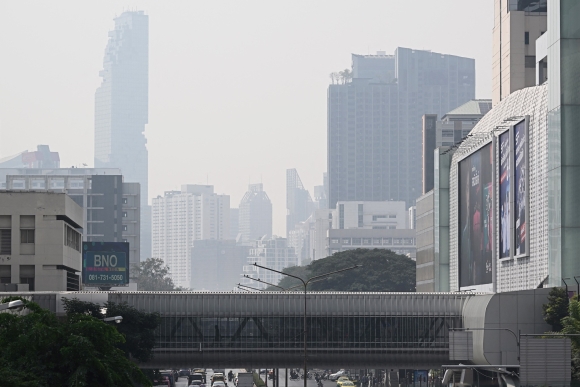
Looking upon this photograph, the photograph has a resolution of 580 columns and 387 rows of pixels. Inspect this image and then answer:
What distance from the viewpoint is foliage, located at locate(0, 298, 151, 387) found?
45469 millimetres

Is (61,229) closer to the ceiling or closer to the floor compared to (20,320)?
closer to the ceiling

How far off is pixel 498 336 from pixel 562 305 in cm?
516

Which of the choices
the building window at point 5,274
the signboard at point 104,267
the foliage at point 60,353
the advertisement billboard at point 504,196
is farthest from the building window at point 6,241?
the foliage at point 60,353

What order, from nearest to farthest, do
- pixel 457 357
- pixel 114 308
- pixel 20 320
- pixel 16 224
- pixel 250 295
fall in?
pixel 20 320 < pixel 457 357 < pixel 114 308 < pixel 250 295 < pixel 16 224

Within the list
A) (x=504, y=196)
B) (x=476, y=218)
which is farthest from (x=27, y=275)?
(x=476, y=218)

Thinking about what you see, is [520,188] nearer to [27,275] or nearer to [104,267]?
[27,275]

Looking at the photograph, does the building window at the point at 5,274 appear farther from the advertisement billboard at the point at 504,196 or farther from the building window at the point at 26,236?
the advertisement billboard at the point at 504,196

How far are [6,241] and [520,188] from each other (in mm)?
42937

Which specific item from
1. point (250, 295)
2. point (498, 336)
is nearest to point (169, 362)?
point (250, 295)

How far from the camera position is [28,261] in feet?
330

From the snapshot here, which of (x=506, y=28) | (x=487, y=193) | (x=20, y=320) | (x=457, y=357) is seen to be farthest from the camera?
(x=506, y=28)

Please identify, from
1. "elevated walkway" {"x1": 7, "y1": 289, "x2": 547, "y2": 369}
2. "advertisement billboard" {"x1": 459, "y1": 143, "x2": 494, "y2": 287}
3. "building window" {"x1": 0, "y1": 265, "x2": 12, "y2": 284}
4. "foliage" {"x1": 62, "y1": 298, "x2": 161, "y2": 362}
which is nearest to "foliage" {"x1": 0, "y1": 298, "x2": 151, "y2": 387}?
"foliage" {"x1": 62, "y1": 298, "x2": 161, "y2": 362}

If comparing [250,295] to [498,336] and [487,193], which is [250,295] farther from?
[487,193]

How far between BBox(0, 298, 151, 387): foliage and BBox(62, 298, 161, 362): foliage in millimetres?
31875
